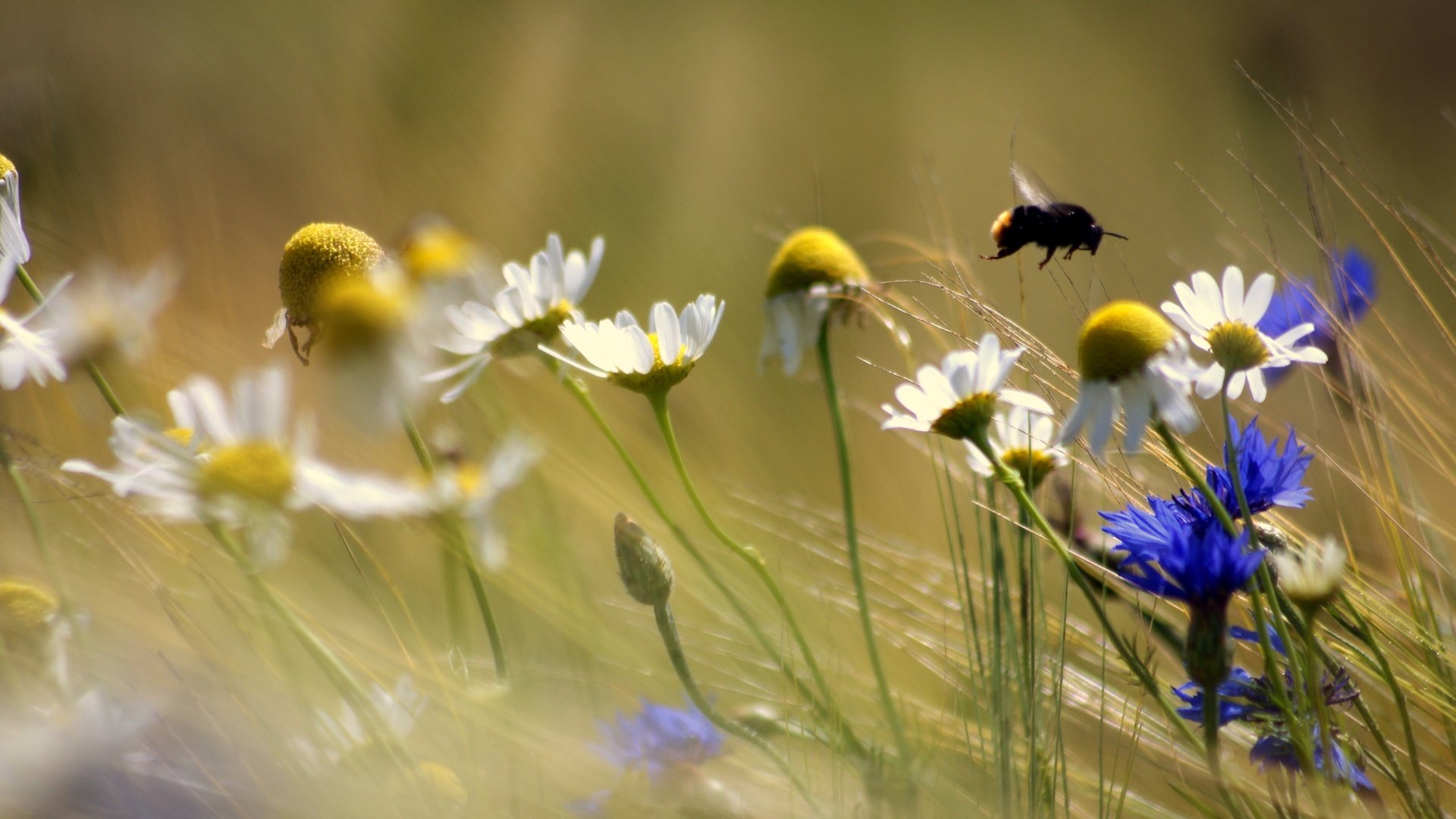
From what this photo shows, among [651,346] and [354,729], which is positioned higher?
[651,346]

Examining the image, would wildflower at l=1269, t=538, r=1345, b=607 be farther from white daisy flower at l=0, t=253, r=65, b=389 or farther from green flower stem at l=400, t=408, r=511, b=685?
white daisy flower at l=0, t=253, r=65, b=389

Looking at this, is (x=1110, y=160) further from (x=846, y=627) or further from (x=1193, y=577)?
(x=1193, y=577)

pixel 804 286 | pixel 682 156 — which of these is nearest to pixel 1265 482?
pixel 804 286

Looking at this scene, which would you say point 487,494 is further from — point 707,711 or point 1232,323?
point 1232,323

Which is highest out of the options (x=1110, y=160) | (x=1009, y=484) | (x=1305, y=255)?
(x=1110, y=160)

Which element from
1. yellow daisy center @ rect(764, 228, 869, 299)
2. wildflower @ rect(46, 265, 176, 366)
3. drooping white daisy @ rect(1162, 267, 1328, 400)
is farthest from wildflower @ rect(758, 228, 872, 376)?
wildflower @ rect(46, 265, 176, 366)

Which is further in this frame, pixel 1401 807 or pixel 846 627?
pixel 846 627

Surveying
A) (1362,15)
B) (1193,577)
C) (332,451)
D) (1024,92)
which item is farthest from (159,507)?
(1362,15)
